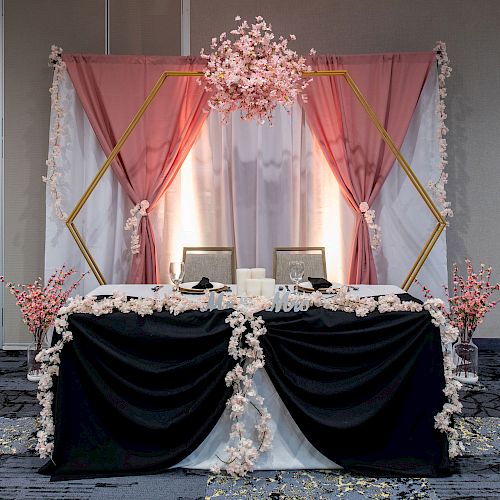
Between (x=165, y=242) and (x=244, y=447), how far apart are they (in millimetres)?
2505

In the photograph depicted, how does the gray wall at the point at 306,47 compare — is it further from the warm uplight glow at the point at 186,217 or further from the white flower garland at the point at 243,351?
the white flower garland at the point at 243,351

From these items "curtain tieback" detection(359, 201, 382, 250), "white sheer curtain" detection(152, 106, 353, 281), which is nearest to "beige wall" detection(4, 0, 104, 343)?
"white sheer curtain" detection(152, 106, 353, 281)

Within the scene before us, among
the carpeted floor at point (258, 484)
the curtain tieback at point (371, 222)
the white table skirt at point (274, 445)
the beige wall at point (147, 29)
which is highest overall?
the beige wall at point (147, 29)

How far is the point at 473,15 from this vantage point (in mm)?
4836

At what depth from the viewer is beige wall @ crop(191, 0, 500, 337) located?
4840 millimetres

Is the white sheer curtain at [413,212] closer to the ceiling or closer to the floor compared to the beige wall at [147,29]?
closer to the floor

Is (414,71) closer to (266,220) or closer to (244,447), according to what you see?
(266,220)

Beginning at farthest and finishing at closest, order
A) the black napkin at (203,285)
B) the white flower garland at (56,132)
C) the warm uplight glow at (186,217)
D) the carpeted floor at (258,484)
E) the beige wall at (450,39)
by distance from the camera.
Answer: the warm uplight glow at (186,217) < the beige wall at (450,39) < the white flower garland at (56,132) < the black napkin at (203,285) < the carpeted floor at (258,484)

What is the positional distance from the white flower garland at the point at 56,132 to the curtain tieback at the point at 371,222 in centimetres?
227

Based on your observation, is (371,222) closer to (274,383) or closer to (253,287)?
(253,287)

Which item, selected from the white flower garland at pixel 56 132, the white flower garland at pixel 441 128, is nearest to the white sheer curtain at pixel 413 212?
the white flower garland at pixel 441 128

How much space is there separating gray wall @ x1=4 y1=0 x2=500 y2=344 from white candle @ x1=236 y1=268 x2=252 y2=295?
2456 millimetres

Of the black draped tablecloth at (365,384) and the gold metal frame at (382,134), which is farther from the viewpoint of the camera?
the gold metal frame at (382,134)

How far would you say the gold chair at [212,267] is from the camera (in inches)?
163
